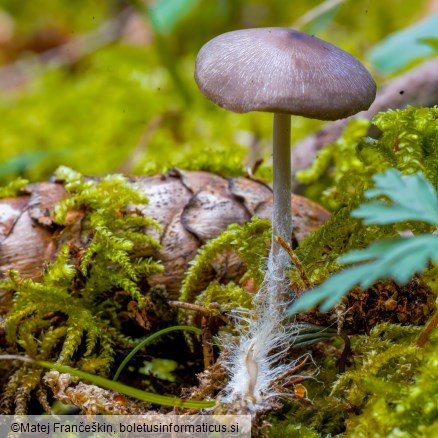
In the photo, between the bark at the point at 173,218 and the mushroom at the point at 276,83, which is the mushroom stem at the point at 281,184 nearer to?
the mushroom at the point at 276,83

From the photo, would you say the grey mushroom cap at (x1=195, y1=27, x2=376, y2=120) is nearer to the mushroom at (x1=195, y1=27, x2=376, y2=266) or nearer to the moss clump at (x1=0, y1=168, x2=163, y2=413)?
the mushroom at (x1=195, y1=27, x2=376, y2=266)

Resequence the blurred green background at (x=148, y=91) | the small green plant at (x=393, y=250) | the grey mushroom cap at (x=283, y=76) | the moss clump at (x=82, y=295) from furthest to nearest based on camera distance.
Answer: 1. the blurred green background at (x=148, y=91)
2. the moss clump at (x=82, y=295)
3. the grey mushroom cap at (x=283, y=76)
4. the small green plant at (x=393, y=250)

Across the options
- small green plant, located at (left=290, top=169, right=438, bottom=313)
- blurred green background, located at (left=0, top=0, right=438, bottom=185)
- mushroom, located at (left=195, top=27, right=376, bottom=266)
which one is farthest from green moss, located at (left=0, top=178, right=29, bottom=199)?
small green plant, located at (left=290, top=169, right=438, bottom=313)

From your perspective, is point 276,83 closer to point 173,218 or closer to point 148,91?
point 173,218

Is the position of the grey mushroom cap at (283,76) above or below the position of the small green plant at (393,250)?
above

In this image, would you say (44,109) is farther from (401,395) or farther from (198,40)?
(401,395)

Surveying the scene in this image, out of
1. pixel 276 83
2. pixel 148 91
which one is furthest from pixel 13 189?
pixel 148 91

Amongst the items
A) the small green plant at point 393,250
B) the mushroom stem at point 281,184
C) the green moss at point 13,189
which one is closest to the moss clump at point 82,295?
the green moss at point 13,189
